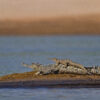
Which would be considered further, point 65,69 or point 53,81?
point 65,69

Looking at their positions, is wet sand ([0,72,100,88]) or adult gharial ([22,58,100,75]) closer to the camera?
wet sand ([0,72,100,88])

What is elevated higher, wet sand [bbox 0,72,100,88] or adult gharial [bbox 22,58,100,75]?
adult gharial [bbox 22,58,100,75]

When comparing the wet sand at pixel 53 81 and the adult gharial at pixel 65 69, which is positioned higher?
the adult gharial at pixel 65 69

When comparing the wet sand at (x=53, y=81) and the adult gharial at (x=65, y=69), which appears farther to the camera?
the adult gharial at (x=65, y=69)

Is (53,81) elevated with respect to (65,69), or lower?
lower
